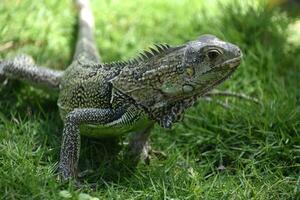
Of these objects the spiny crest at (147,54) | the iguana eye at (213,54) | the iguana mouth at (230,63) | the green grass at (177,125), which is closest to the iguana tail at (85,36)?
the green grass at (177,125)

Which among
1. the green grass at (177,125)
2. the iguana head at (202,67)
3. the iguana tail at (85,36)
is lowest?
the green grass at (177,125)

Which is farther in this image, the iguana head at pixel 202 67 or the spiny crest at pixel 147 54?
the spiny crest at pixel 147 54

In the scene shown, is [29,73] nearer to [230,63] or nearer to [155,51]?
[155,51]

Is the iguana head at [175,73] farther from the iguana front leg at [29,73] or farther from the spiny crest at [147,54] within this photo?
the iguana front leg at [29,73]

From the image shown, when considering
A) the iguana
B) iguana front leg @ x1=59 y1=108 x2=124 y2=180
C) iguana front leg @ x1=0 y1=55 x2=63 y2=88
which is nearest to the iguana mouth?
the iguana

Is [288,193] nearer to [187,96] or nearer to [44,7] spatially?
[187,96]

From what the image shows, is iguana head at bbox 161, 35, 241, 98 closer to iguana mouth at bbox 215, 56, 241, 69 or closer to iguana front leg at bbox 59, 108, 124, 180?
iguana mouth at bbox 215, 56, 241, 69

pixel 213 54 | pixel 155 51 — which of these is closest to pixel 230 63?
pixel 213 54

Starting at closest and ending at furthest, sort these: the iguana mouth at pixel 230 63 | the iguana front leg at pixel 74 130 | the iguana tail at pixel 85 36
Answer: the iguana mouth at pixel 230 63 < the iguana front leg at pixel 74 130 < the iguana tail at pixel 85 36
